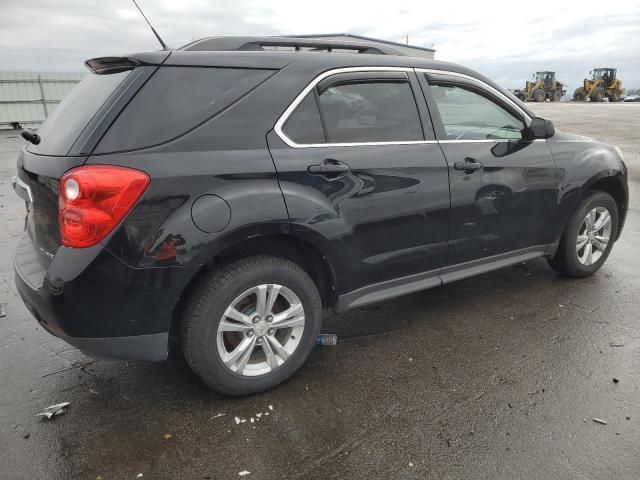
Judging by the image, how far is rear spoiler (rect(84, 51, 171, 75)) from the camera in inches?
99.5

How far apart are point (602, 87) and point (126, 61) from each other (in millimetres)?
47599

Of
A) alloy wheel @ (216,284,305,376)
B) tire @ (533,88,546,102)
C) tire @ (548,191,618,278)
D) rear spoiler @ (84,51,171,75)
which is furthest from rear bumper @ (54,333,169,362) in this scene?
tire @ (533,88,546,102)

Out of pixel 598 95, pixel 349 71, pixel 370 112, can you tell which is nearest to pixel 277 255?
pixel 370 112

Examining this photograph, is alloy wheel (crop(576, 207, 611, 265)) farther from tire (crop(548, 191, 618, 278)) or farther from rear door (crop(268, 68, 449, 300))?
rear door (crop(268, 68, 449, 300))

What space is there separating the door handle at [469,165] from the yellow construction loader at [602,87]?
145 feet

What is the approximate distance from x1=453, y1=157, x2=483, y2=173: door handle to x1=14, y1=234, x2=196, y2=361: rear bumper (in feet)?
6.02

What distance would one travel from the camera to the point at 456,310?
3.96 meters

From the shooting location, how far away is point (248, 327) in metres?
2.72

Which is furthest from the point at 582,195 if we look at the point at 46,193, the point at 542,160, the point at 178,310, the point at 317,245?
the point at 46,193

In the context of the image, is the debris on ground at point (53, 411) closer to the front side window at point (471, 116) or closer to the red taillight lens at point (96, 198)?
the red taillight lens at point (96, 198)

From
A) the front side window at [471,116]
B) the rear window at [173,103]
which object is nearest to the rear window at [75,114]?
the rear window at [173,103]

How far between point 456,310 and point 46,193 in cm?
289

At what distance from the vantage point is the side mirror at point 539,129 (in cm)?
380

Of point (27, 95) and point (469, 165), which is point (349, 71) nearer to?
point (469, 165)
